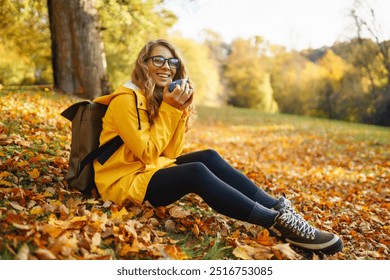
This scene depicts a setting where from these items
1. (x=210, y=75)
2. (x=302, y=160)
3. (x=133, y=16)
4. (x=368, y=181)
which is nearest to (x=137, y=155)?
(x=133, y=16)

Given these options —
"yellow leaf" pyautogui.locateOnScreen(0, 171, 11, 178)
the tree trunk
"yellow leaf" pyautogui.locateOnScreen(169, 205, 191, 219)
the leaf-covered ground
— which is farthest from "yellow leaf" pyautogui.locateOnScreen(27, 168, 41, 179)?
the tree trunk

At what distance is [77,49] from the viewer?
653cm

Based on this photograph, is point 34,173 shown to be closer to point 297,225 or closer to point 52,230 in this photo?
point 52,230

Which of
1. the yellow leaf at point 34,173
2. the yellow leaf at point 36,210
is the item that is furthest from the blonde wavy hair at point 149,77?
the yellow leaf at point 34,173

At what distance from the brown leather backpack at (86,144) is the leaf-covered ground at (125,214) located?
16 centimetres

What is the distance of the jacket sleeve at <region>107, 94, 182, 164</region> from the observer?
267 cm

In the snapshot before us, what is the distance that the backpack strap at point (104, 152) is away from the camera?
111 inches

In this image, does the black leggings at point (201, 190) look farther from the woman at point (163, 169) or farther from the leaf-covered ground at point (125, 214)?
the leaf-covered ground at point (125, 214)

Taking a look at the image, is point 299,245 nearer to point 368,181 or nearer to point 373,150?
point 368,181

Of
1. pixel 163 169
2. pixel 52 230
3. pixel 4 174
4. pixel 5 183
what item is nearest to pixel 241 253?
pixel 163 169

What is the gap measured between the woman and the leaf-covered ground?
0.16 metres
